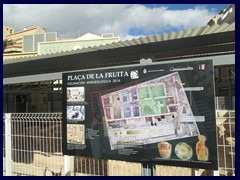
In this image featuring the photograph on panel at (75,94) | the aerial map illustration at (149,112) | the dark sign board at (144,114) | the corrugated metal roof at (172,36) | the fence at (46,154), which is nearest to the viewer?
the dark sign board at (144,114)

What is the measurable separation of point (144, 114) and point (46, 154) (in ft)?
8.83

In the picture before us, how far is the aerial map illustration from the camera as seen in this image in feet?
11.4

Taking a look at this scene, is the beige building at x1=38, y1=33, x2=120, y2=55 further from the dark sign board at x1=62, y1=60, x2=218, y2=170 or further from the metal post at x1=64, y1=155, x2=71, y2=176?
the dark sign board at x1=62, y1=60, x2=218, y2=170

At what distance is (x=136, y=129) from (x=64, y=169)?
72.4 inches

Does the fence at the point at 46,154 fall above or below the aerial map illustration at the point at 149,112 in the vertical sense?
below

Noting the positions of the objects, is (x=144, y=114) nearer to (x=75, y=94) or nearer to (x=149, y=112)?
(x=149, y=112)

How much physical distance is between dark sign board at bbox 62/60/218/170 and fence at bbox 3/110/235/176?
2.74 feet

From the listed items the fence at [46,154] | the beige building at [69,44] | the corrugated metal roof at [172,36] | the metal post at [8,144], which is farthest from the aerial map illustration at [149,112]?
the beige building at [69,44]

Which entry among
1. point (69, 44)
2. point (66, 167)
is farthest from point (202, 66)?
point (69, 44)

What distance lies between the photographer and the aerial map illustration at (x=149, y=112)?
3486 mm

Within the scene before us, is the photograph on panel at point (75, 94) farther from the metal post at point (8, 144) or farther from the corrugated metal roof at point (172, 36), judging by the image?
the metal post at point (8, 144)

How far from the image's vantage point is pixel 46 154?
5.43m

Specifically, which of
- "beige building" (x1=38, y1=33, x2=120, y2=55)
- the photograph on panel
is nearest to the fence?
the photograph on panel
